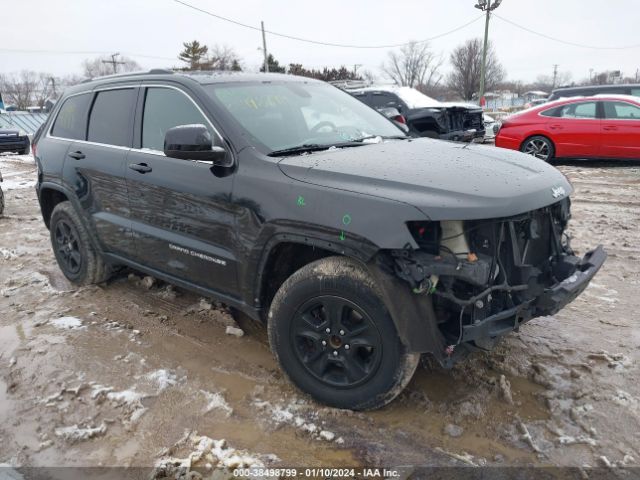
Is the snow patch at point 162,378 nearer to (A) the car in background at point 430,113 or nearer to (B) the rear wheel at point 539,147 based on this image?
(A) the car in background at point 430,113

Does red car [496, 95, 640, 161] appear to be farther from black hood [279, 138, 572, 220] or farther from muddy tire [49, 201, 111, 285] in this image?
muddy tire [49, 201, 111, 285]

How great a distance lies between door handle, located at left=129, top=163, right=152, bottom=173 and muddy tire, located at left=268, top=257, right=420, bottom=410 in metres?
1.43

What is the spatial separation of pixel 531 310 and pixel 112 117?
3.39m

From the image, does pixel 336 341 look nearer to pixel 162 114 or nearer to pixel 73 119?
pixel 162 114

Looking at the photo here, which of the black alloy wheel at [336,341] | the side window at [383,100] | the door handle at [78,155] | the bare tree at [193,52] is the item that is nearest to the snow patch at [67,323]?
the door handle at [78,155]

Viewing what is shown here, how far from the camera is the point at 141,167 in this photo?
3.66 meters

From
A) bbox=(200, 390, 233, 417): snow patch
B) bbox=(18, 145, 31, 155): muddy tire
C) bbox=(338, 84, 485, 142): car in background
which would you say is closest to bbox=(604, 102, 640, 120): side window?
bbox=(338, 84, 485, 142): car in background

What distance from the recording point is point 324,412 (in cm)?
285

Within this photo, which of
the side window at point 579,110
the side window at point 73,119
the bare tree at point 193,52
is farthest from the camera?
the bare tree at point 193,52

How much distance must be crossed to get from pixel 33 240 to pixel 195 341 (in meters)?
4.04

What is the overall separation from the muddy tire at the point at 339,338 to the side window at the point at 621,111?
31.2ft

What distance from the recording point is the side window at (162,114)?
3.42m

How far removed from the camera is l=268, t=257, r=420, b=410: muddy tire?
2568 mm

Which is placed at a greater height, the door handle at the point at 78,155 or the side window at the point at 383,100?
the side window at the point at 383,100
